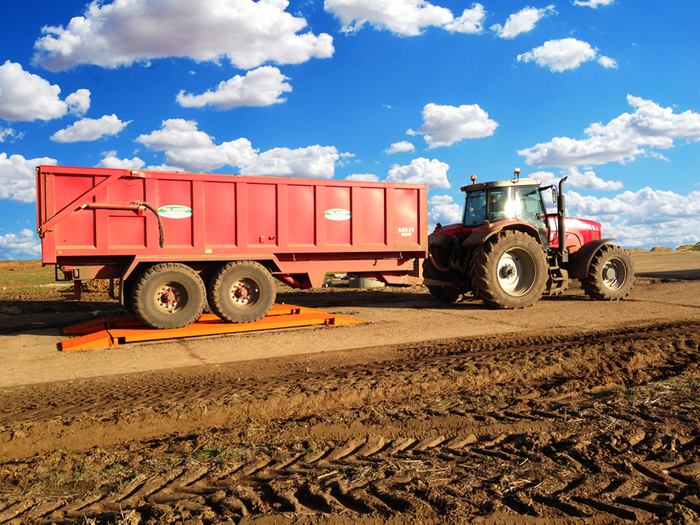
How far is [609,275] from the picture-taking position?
38.0 feet

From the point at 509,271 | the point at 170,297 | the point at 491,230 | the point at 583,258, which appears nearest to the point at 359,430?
the point at 170,297

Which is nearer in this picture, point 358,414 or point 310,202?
point 358,414

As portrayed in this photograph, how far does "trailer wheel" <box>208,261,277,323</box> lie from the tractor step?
0.19 metres

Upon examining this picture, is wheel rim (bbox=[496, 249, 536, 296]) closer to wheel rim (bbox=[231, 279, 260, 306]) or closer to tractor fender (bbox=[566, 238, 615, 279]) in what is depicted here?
tractor fender (bbox=[566, 238, 615, 279])

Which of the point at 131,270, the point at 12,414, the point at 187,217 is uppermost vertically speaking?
the point at 187,217

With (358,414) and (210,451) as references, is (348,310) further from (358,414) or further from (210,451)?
(210,451)

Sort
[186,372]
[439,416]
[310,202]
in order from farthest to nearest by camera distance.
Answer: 1. [310,202]
2. [186,372]
3. [439,416]

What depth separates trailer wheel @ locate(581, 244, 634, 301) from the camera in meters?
11.2

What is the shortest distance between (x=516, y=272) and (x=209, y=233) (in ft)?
20.6

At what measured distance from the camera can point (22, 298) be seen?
1323cm

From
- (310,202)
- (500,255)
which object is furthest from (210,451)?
(500,255)

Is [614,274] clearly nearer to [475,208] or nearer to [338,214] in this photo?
[475,208]

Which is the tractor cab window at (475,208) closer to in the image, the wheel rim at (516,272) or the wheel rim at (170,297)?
the wheel rim at (516,272)

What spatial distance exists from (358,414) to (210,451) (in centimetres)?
122
